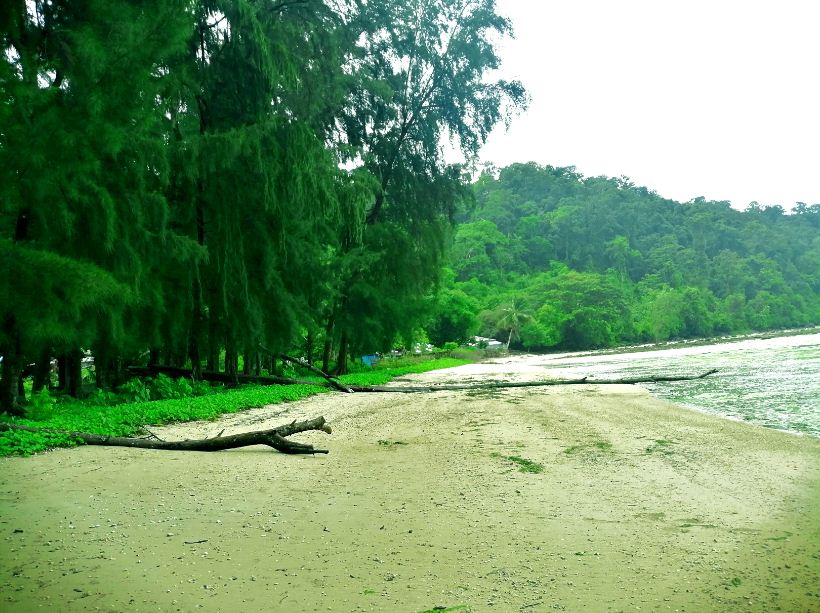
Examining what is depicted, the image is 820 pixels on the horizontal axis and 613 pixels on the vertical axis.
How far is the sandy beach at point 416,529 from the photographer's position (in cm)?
334

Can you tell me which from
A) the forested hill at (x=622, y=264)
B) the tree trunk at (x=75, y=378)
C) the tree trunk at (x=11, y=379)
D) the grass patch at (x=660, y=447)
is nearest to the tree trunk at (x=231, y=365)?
the tree trunk at (x=75, y=378)

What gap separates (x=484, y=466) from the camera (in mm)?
6609

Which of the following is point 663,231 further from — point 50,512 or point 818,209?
point 50,512

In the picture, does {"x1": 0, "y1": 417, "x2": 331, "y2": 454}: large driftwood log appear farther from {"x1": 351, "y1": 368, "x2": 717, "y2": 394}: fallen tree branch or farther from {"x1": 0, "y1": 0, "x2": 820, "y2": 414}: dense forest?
{"x1": 351, "y1": 368, "x2": 717, "y2": 394}: fallen tree branch

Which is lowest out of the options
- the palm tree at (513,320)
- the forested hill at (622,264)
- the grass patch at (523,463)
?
the grass patch at (523,463)

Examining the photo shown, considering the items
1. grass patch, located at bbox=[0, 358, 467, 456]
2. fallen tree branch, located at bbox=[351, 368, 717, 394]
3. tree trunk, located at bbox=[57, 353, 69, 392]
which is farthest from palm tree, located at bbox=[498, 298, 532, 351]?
tree trunk, located at bbox=[57, 353, 69, 392]

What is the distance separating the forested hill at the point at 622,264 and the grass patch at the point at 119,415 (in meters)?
56.6

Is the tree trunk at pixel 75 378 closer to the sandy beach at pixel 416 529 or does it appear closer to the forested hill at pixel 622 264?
the sandy beach at pixel 416 529

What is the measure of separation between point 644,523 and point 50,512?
4.26 meters

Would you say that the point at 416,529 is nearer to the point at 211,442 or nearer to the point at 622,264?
the point at 211,442

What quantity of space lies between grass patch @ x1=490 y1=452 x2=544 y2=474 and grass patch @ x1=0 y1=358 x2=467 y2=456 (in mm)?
4805

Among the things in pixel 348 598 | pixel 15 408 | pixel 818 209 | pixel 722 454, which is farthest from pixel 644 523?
pixel 818 209

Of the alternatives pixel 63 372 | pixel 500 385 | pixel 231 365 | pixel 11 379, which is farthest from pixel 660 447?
pixel 63 372

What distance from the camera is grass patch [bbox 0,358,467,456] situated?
679 cm
